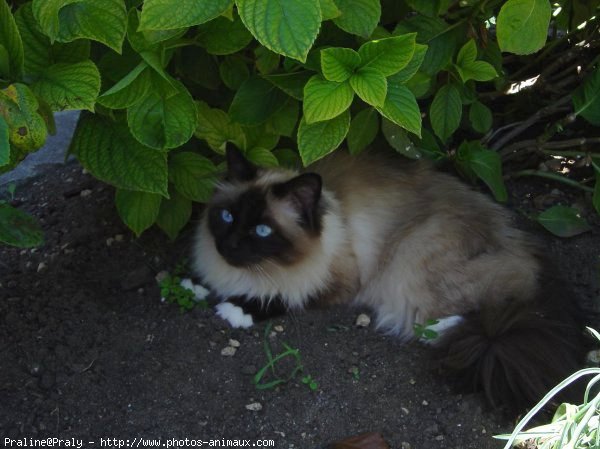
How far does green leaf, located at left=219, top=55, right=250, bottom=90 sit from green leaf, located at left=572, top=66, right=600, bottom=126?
1.34 meters

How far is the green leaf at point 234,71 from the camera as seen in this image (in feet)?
8.09

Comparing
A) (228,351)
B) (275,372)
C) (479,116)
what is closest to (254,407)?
(275,372)

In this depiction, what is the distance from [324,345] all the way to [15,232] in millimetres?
1091

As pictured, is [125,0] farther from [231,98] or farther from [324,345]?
[324,345]

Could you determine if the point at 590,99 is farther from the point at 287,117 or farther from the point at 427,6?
the point at 287,117

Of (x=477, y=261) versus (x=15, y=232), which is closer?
(x=15, y=232)

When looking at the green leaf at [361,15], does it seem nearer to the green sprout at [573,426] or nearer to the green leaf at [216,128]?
the green leaf at [216,128]

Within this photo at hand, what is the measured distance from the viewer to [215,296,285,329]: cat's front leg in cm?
271

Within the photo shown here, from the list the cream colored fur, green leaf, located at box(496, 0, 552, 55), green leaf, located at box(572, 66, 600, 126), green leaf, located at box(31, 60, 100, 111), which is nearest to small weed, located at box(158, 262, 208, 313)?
the cream colored fur

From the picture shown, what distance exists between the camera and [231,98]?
105 inches

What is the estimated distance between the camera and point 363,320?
2.75 metres

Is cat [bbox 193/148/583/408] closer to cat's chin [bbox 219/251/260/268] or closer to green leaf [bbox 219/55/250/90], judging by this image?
cat's chin [bbox 219/251/260/268]

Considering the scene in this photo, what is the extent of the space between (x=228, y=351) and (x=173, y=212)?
0.56 metres

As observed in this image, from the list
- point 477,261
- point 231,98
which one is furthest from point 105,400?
point 477,261
